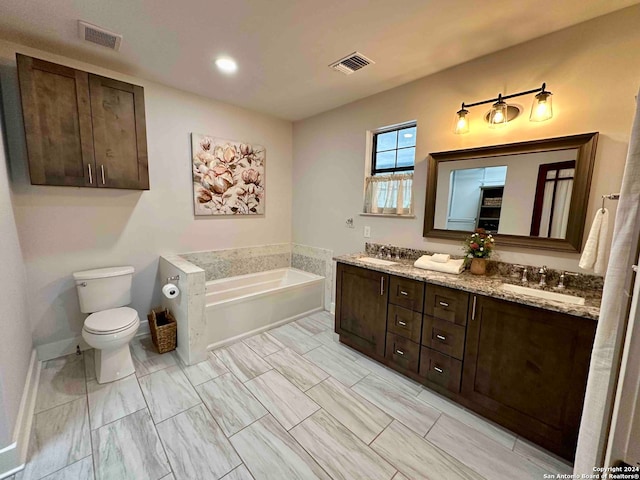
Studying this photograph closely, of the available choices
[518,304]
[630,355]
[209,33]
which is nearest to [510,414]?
[518,304]

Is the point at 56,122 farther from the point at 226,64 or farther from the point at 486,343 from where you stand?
the point at 486,343

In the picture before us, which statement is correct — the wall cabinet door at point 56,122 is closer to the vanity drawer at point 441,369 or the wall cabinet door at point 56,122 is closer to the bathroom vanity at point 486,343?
the bathroom vanity at point 486,343

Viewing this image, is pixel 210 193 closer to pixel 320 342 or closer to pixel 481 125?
pixel 320 342

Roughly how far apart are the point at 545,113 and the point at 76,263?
12.9 feet

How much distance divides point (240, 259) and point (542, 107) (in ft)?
10.7

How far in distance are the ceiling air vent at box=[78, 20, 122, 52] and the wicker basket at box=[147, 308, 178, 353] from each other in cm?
228

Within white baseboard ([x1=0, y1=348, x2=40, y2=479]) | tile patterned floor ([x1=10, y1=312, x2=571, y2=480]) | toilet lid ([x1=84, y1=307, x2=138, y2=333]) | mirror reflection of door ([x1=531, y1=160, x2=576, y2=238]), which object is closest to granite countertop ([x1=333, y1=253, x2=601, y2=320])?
mirror reflection of door ([x1=531, y1=160, x2=576, y2=238])

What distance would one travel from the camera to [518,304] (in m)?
1.56

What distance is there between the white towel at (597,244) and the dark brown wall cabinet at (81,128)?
3.36 metres

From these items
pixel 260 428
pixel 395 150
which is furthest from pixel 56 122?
pixel 395 150

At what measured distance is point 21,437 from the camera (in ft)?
4.81

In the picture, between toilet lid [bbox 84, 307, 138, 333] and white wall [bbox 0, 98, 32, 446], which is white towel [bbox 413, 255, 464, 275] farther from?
white wall [bbox 0, 98, 32, 446]

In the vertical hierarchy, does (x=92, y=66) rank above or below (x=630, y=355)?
above

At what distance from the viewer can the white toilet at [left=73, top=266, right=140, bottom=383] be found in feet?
6.58
